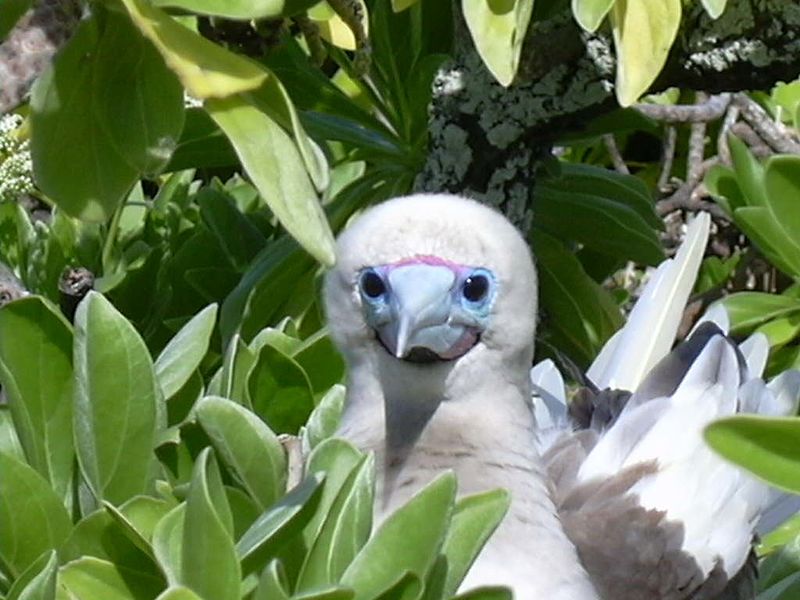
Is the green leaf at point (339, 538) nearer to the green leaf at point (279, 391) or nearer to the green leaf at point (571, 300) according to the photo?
→ the green leaf at point (279, 391)

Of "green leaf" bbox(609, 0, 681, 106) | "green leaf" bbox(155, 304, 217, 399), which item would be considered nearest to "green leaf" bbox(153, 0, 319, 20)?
"green leaf" bbox(609, 0, 681, 106)

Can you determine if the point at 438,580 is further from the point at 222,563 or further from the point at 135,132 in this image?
the point at 135,132

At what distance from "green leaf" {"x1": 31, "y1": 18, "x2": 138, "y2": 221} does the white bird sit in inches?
17.1

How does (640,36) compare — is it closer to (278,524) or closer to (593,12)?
(593,12)

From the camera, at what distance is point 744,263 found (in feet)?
8.69

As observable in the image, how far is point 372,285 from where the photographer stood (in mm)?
1591

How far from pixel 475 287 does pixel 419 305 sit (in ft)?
0.37

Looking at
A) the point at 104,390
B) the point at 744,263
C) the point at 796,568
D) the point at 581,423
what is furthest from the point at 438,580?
the point at 744,263

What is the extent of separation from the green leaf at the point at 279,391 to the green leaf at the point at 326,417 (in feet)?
0.05

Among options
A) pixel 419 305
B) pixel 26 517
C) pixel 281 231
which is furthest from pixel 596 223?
pixel 26 517

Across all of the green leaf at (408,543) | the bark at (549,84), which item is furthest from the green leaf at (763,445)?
the bark at (549,84)

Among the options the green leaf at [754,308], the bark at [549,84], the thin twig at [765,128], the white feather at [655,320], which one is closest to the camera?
the bark at [549,84]

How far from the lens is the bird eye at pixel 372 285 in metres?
1.58

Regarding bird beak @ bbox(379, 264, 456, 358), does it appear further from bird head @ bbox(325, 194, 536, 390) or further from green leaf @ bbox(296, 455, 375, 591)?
green leaf @ bbox(296, 455, 375, 591)
